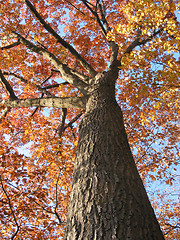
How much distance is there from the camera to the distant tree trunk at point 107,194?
4.81ft

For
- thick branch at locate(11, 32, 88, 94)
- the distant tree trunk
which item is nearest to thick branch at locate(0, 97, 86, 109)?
thick branch at locate(11, 32, 88, 94)

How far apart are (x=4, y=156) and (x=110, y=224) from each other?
139 inches

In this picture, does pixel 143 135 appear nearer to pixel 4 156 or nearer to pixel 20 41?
pixel 4 156

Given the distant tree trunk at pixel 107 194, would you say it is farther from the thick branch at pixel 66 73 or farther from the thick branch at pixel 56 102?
the thick branch at pixel 66 73

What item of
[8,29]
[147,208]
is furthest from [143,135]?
[8,29]

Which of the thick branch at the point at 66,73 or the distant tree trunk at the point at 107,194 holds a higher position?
the thick branch at the point at 66,73

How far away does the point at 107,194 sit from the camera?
175cm

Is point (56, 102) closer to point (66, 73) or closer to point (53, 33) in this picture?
point (66, 73)

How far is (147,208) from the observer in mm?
1732

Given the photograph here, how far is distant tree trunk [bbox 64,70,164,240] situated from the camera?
147cm

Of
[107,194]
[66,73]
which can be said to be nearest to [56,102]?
[66,73]

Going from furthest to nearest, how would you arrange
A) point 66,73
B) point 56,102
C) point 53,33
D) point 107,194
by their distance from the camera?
point 53,33
point 66,73
point 56,102
point 107,194

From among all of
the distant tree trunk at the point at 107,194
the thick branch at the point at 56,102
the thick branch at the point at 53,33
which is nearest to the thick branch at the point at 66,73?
the thick branch at the point at 56,102

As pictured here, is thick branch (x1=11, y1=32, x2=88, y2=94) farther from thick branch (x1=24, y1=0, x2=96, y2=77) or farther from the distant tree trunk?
the distant tree trunk
